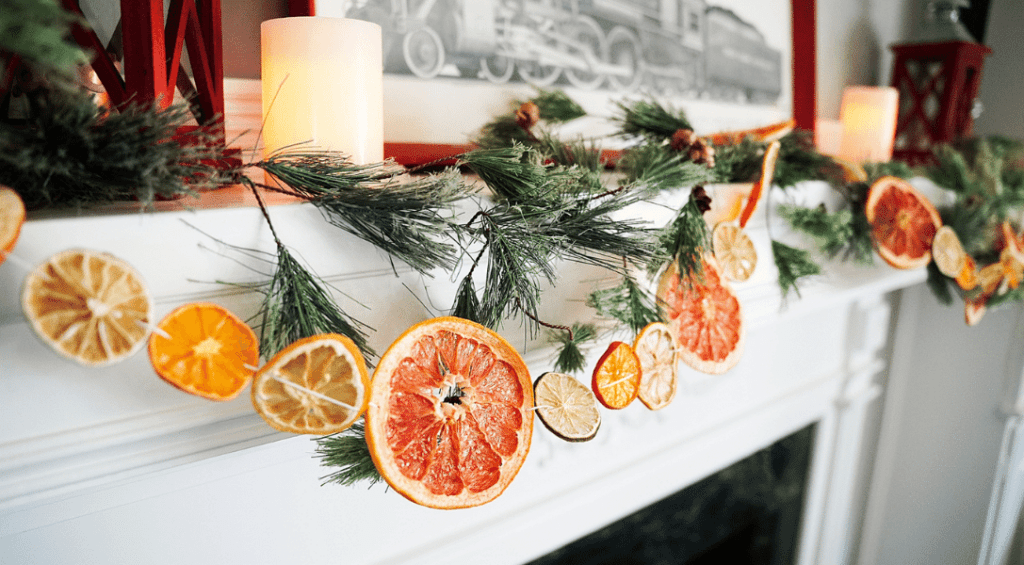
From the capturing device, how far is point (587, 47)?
0.76 m

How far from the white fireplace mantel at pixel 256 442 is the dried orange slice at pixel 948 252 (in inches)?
3.7

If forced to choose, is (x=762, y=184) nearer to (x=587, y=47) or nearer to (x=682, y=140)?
(x=682, y=140)

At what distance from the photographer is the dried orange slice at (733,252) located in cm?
66

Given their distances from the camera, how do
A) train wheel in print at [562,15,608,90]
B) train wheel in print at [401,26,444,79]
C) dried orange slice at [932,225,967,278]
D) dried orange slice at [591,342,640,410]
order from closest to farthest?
dried orange slice at [591,342,640,410] < train wheel in print at [401,26,444,79] < train wheel in print at [562,15,608,90] < dried orange slice at [932,225,967,278]

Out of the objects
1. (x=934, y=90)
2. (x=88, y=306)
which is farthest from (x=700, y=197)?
(x=934, y=90)

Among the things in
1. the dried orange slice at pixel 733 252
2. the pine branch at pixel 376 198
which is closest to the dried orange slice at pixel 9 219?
the pine branch at pixel 376 198

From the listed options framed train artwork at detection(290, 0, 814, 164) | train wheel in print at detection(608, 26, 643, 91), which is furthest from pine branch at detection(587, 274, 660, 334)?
train wheel in print at detection(608, 26, 643, 91)

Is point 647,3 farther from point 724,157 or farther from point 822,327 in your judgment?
point 822,327

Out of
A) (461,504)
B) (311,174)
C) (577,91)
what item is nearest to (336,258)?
(311,174)

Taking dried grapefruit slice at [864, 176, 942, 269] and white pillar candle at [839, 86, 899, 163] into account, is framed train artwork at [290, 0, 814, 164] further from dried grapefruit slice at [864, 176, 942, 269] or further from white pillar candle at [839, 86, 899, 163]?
dried grapefruit slice at [864, 176, 942, 269]

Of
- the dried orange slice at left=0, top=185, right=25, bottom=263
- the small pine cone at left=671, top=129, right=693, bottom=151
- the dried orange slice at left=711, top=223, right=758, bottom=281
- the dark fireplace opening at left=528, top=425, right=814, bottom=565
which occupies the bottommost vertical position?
the dark fireplace opening at left=528, top=425, right=814, bottom=565

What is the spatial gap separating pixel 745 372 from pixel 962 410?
2.32 feet

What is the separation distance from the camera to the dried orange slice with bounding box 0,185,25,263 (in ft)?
0.94

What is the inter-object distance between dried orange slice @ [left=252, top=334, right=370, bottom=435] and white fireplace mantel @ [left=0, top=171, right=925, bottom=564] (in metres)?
0.07
